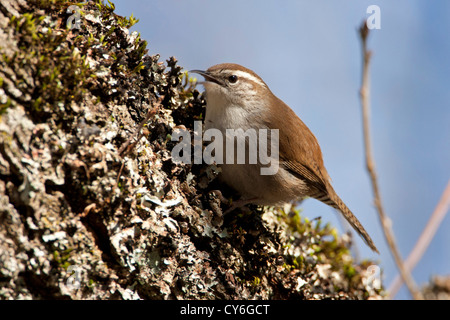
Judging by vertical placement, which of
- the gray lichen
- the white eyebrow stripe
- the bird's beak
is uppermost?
the white eyebrow stripe

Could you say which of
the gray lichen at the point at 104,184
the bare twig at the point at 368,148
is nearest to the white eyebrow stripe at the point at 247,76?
the gray lichen at the point at 104,184

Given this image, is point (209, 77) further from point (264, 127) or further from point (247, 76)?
point (264, 127)

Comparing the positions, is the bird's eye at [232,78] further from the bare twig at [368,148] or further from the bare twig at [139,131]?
the bare twig at [368,148]

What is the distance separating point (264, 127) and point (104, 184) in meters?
1.66

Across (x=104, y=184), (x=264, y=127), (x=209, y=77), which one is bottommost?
(x=104, y=184)

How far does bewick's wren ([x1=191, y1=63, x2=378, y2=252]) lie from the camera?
345 cm

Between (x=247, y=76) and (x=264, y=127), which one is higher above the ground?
(x=247, y=76)

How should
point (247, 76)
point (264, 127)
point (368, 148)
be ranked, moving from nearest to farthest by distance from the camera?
point (368, 148)
point (264, 127)
point (247, 76)

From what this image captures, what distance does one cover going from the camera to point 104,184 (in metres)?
2.36

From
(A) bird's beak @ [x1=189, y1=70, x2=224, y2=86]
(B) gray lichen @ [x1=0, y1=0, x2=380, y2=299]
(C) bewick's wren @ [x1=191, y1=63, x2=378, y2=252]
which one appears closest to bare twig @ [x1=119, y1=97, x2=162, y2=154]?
(B) gray lichen @ [x1=0, y1=0, x2=380, y2=299]

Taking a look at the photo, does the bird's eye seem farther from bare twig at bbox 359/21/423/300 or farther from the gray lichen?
bare twig at bbox 359/21/423/300

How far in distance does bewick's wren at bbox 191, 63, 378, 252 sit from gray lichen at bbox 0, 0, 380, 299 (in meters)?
0.18

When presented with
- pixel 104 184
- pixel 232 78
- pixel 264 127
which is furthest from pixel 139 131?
pixel 232 78
